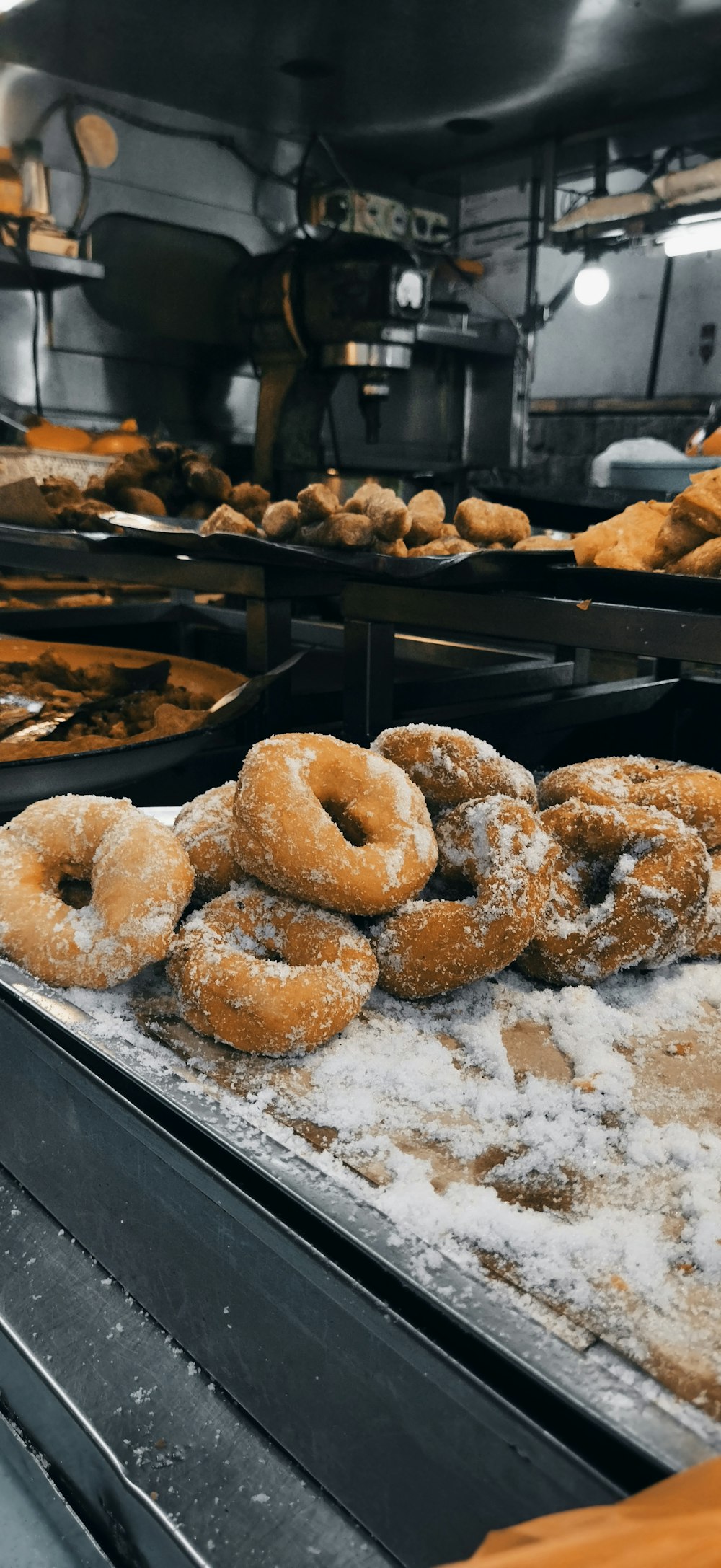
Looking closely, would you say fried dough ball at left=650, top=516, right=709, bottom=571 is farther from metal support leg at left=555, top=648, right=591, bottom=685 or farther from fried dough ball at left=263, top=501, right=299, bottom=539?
metal support leg at left=555, top=648, right=591, bottom=685

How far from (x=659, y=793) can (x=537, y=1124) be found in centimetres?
51

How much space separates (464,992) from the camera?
98 centimetres

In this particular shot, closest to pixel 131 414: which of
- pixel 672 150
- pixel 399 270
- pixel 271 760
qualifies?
pixel 399 270

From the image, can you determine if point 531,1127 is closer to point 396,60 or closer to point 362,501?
point 362,501

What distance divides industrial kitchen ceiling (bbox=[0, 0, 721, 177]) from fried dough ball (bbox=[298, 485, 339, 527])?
244cm

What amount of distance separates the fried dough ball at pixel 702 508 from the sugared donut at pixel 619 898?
0.59 meters

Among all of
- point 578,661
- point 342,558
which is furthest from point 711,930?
point 578,661

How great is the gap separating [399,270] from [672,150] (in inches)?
70.0

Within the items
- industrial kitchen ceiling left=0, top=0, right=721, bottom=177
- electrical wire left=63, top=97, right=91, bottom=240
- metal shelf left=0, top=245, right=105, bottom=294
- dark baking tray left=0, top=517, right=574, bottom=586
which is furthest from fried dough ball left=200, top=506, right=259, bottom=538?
electrical wire left=63, top=97, right=91, bottom=240

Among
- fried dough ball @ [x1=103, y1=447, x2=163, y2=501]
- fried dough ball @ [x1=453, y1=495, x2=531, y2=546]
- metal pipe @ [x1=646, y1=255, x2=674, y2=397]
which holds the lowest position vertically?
fried dough ball @ [x1=453, y1=495, x2=531, y2=546]

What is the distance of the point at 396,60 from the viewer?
3.88 m

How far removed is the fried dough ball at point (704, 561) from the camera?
55.2 inches

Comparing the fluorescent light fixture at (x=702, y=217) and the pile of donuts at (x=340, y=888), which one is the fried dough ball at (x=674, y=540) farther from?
the fluorescent light fixture at (x=702, y=217)

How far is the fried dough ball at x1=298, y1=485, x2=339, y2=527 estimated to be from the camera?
193 centimetres
